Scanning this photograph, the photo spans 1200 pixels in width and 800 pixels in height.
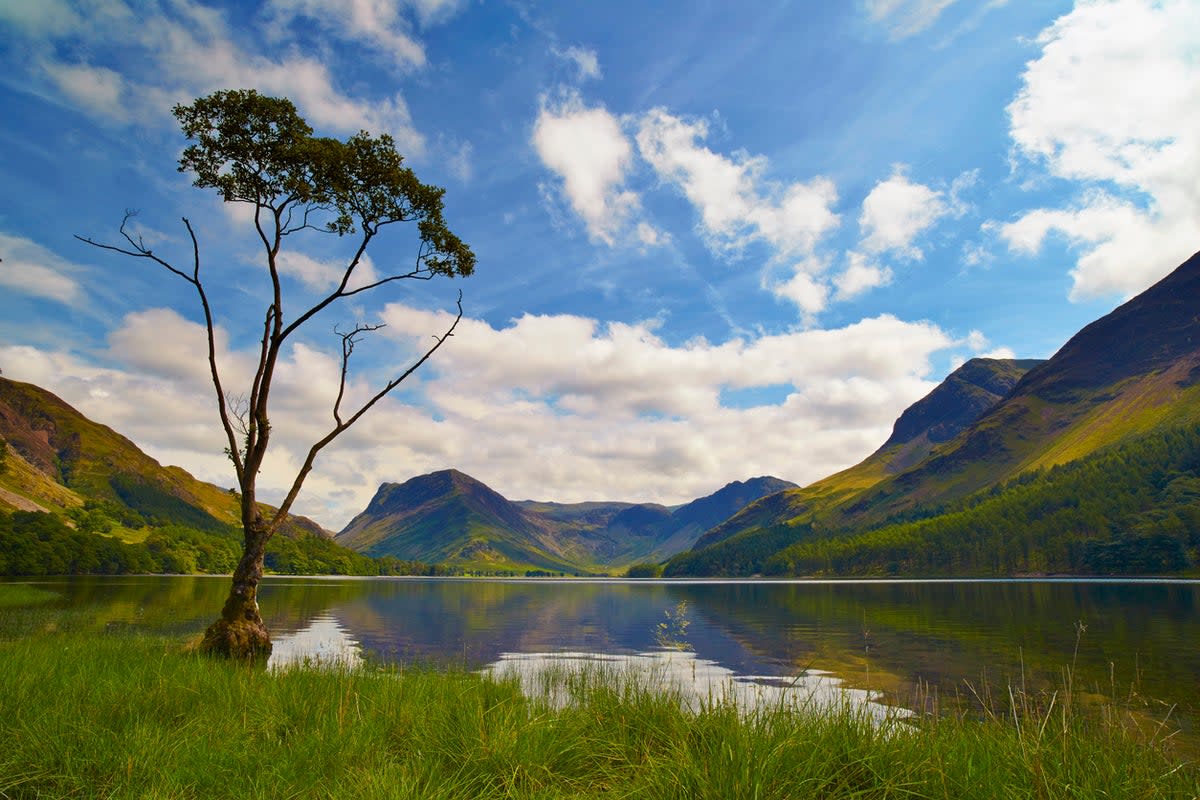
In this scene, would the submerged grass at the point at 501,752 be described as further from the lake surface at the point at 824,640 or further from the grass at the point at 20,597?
the grass at the point at 20,597

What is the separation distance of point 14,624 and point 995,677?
53288 millimetres

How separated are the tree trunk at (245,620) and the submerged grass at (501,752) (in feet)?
28.9

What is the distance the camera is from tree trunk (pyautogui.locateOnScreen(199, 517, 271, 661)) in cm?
2136

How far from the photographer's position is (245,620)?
2234 centimetres

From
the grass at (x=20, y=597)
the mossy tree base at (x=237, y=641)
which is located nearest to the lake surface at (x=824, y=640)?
the mossy tree base at (x=237, y=641)

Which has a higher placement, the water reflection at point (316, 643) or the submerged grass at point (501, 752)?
the submerged grass at point (501, 752)

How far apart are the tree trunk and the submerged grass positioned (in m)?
8.82

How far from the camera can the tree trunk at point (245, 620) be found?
2136 centimetres

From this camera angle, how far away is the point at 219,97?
25.0 meters

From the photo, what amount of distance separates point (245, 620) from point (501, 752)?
56.9ft

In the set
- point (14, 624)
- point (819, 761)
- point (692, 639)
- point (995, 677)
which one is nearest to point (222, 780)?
point (819, 761)

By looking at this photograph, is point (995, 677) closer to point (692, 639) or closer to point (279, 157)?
point (692, 639)

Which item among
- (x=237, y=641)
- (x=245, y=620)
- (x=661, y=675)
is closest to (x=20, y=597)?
(x=245, y=620)

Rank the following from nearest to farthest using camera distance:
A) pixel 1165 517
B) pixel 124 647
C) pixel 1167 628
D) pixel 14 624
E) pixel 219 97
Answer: pixel 124 647 < pixel 219 97 < pixel 14 624 < pixel 1167 628 < pixel 1165 517
